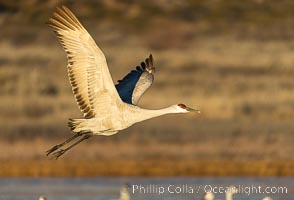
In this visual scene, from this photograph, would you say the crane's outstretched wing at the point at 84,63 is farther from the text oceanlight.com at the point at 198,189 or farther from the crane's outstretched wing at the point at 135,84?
the text oceanlight.com at the point at 198,189

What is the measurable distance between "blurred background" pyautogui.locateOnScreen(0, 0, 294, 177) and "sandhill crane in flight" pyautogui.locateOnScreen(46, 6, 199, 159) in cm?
737

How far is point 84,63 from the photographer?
18938 millimetres

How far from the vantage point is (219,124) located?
3238cm

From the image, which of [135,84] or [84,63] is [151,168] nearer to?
[135,84]

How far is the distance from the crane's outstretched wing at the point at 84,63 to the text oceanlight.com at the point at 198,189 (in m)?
4.91

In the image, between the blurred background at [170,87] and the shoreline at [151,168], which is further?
the blurred background at [170,87]

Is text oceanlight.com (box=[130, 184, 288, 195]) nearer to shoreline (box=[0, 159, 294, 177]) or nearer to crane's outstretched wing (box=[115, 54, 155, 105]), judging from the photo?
shoreline (box=[0, 159, 294, 177])

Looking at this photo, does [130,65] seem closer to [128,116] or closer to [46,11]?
[46,11]

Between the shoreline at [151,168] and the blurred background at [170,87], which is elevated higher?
the blurred background at [170,87]

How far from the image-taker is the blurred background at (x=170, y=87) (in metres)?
28.6

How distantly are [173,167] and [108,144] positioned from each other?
10.8 ft

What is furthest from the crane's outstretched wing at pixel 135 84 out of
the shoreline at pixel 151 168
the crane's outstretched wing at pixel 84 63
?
the shoreline at pixel 151 168

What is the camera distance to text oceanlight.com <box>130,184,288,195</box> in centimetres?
2395

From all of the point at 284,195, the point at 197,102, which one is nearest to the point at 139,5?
the point at 197,102
